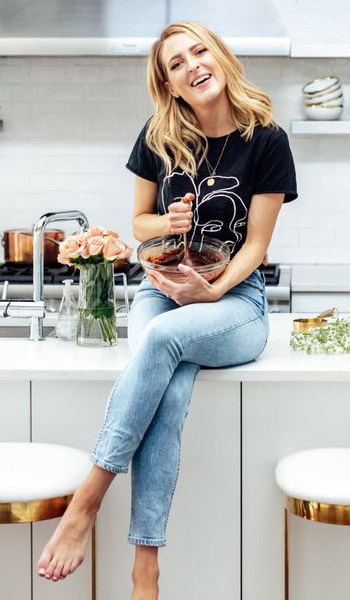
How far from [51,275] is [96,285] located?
1644 millimetres

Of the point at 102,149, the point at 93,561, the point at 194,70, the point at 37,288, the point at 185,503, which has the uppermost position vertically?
the point at 194,70

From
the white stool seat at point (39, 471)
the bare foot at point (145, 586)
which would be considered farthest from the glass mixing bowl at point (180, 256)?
the bare foot at point (145, 586)

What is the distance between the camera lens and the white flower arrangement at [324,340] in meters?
2.55

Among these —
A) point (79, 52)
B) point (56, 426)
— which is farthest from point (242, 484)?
point (79, 52)

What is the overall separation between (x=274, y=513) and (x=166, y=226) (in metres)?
0.79

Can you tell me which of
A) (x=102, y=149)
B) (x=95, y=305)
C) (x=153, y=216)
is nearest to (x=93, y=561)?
(x=95, y=305)

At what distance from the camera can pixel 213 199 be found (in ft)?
8.48

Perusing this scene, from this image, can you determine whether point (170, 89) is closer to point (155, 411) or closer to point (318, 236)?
point (155, 411)

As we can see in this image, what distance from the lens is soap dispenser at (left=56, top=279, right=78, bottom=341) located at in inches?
109

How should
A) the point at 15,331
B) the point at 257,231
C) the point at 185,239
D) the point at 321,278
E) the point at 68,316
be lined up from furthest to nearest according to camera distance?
the point at 321,278 < the point at 15,331 < the point at 68,316 < the point at 257,231 < the point at 185,239

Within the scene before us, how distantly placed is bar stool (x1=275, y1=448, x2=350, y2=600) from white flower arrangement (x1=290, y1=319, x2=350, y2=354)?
0.37m

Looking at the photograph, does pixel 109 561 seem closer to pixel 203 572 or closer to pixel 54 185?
pixel 203 572

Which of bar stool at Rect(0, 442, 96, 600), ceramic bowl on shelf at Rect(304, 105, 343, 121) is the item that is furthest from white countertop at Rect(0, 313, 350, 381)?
ceramic bowl on shelf at Rect(304, 105, 343, 121)

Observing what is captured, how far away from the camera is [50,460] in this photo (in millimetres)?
2178
